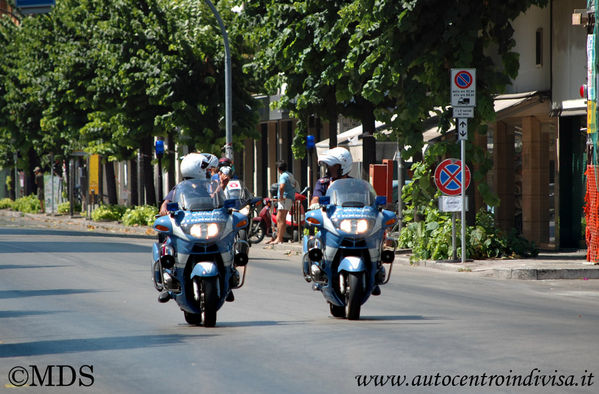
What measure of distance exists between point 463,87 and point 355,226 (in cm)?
969

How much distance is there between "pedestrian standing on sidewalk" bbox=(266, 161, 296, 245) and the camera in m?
27.6

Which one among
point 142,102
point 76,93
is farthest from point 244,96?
point 76,93

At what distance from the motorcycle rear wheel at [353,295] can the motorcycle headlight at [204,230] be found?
1.33 m

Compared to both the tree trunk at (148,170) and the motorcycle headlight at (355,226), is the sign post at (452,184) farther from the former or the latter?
the tree trunk at (148,170)

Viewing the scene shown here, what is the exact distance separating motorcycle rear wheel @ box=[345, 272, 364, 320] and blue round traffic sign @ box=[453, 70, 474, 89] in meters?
9.52

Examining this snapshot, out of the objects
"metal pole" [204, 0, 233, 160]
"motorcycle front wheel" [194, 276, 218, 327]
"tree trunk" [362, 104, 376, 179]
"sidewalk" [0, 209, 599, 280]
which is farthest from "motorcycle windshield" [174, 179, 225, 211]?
"metal pole" [204, 0, 233, 160]

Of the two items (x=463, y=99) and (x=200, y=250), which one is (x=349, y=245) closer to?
(x=200, y=250)

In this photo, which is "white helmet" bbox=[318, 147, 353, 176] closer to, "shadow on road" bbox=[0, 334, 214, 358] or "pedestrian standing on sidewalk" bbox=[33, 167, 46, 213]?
"shadow on road" bbox=[0, 334, 214, 358]

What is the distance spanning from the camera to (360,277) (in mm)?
11414

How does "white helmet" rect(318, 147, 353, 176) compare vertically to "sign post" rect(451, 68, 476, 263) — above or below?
below

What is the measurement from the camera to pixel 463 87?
20656 millimetres

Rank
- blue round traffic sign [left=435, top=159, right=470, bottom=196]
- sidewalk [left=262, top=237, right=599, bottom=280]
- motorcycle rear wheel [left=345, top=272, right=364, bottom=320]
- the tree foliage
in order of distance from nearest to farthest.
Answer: motorcycle rear wheel [left=345, top=272, right=364, bottom=320], sidewalk [left=262, top=237, right=599, bottom=280], blue round traffic sign [left=435, top=159, right=470, bottom=196], the tree foliage

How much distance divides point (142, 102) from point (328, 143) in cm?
753

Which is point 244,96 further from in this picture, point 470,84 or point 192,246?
point 192,246
